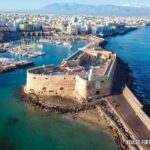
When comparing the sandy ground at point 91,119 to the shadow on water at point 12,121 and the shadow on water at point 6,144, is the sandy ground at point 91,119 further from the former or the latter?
the shadow on water at point 6,144

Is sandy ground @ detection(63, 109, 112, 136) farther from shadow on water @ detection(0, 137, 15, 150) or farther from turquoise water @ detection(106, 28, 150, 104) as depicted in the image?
turquoise water @ detection(106, 28, 150, 104)

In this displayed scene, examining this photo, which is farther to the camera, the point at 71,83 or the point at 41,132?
the point at 71,83

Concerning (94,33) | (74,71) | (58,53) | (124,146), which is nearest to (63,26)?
(94,33)

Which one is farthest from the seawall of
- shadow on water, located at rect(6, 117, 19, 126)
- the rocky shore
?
shadow on water, located at rect(6, 117, 19, 126)

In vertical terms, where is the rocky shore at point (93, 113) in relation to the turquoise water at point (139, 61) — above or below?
above

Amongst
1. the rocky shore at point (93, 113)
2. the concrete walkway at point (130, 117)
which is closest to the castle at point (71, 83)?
the rocky shore at point (93, 113)

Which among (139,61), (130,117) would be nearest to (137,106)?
(130,117)

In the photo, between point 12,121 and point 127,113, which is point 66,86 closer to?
point 12,121
